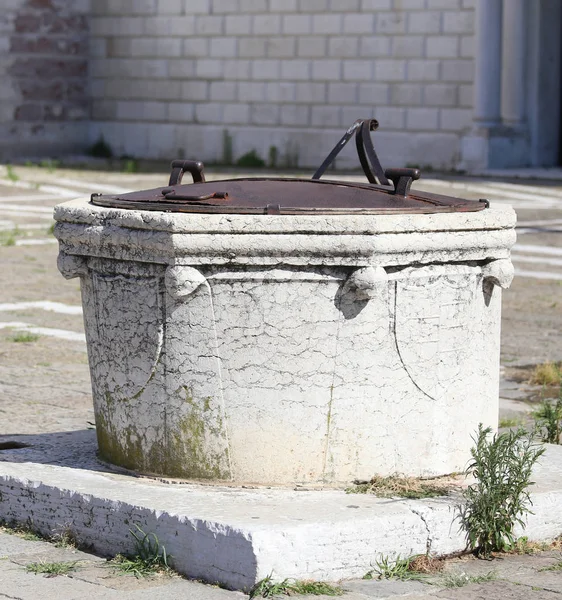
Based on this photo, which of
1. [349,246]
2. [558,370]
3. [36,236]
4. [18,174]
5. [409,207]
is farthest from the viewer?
[18,174]

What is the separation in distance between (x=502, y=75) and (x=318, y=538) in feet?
59.6

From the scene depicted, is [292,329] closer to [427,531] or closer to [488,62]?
[427,531]

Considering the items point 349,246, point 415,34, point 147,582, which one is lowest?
point 147,582

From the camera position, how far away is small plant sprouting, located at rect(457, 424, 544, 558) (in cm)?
405

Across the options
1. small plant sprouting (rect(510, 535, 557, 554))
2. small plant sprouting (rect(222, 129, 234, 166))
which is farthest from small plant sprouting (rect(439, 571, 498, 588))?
small plant sprouting (rect(222, 129, 234, 166))

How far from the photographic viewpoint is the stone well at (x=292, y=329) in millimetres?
4148

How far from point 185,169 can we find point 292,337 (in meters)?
0.98

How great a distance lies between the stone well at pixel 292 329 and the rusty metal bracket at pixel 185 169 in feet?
1.11

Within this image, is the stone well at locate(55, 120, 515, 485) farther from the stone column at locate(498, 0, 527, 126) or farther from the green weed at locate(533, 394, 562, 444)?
the stone column at locate(498, 0, 527, 126)

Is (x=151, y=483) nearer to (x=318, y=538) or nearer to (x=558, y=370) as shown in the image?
(x=318, y=538)

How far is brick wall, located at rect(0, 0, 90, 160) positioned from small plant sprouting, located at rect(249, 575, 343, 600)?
2086 cm

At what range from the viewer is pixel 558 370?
6926mm

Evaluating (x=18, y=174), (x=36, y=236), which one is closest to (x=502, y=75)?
(x=18, y=174)

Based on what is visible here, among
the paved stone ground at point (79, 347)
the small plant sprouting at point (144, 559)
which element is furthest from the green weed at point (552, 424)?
the small plant sprouting at point (144, 559)
